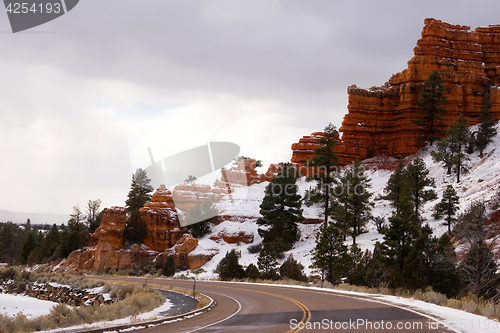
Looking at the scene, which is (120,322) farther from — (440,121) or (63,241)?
(440,121)

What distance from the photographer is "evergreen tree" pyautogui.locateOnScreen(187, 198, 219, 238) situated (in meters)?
63.1

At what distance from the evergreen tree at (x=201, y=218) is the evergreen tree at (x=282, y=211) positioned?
10813 millimetres

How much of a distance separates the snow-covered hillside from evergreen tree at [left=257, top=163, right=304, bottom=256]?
7.05 ft

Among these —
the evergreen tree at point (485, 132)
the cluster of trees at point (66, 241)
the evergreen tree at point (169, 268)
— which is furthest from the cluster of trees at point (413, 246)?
the cluster of trees at point (66, 241)

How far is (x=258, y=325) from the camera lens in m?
11.9

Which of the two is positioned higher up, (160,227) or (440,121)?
(440,121)

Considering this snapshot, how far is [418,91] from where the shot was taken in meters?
76.8

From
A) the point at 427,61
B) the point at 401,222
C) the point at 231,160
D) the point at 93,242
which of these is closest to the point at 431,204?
the point at 401,222

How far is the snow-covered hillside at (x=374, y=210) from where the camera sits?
146 feet

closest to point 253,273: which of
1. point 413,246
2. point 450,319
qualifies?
point 413,246

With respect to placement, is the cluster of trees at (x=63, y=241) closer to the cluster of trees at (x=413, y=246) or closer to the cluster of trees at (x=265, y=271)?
the cluster of trees at (x=265, y=271)

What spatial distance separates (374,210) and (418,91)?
33206 millimetres

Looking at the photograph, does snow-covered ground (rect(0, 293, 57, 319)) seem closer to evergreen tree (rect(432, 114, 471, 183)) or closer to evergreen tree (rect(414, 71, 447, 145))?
evergreen tree (rect(432, 114, 471, 183))

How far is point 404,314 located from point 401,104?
7119 cm
